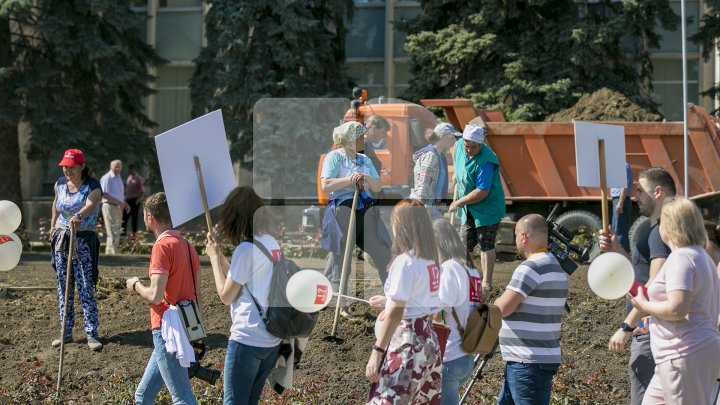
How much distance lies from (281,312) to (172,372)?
107 centimetres

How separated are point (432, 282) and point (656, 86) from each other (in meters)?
20.2

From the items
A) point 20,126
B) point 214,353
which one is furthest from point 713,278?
point 20,126

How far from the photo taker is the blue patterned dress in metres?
9.59

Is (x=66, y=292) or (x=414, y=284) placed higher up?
(x=414, y=284)

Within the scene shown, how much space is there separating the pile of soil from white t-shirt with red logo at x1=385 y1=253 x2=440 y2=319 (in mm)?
11619

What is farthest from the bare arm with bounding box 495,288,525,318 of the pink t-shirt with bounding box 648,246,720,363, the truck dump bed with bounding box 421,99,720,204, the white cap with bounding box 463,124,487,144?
the truck dump bed with bounding box 421,99,720,204

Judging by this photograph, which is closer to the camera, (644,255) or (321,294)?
(321,294)

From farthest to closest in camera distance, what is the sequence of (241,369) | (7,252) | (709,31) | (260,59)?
(260,59) < (709,31) < (7,252) < (241,369)

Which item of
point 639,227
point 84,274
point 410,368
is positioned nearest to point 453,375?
point 410,368

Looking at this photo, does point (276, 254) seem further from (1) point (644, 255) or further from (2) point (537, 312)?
(1) point (644, 255)

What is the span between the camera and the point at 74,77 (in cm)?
2070

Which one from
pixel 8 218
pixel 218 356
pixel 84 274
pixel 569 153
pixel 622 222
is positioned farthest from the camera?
pixel 569 153

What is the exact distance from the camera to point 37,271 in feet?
43.8

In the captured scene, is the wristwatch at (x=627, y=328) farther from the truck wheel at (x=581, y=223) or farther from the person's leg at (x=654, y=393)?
the truck wheel at (x=581, y=223)
